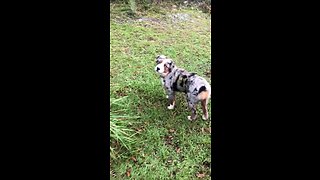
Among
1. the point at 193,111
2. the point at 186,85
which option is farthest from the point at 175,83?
the point at 193,111

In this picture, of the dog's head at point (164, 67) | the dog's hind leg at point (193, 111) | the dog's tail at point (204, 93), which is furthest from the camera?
the dog's head at point (164, 67)

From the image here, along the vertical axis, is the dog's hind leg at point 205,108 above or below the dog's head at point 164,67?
below

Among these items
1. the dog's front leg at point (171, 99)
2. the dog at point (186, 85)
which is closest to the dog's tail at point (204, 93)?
the dog at point (186, 85)

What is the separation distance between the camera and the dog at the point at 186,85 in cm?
230

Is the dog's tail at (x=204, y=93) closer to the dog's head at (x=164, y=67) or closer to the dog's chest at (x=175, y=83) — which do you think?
the dog's chest at (x=175, y=83)

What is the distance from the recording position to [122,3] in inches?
169

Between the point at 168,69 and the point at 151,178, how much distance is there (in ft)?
2.84

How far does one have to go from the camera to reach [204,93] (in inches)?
90.4

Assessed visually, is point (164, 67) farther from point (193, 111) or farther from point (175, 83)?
point (193, 111)

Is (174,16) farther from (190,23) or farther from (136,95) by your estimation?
(136,95)

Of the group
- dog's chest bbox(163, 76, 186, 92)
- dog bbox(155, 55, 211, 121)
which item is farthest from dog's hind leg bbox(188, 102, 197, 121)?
dog's chest bbox(163, 76, 186, 92)

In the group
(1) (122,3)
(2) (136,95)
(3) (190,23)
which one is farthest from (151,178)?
(1) (122,3)

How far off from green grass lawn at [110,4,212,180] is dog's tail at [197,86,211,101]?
0.23 m

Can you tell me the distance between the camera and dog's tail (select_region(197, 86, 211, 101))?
228 cm
